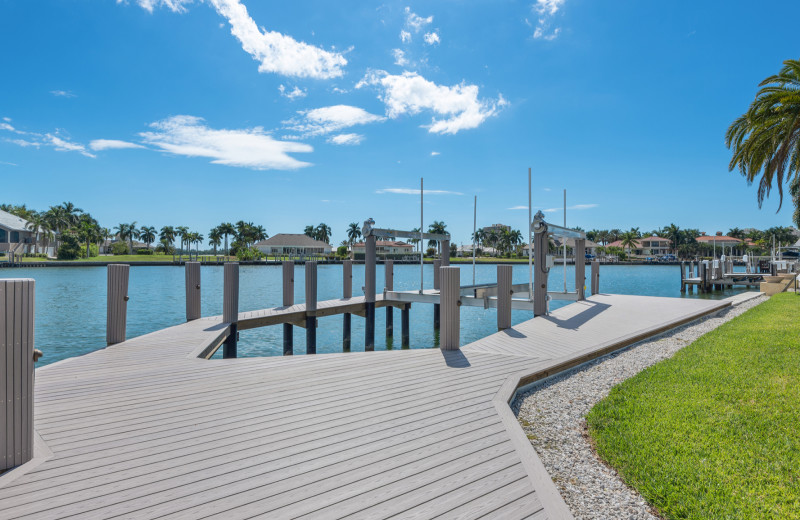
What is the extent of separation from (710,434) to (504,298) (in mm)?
5889

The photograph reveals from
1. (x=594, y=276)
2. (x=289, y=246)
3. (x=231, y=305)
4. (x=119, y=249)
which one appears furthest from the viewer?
(x=119, y=249)

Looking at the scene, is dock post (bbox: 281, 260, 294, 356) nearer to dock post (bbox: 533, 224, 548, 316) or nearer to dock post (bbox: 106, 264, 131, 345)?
dock post (bbox: 106, 264, 131, 345)

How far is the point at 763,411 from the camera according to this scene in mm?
4305

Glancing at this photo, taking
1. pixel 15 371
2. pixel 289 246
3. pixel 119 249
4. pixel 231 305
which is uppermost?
pixel 289 246

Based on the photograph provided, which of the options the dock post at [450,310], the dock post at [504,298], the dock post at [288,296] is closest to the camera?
the dock post at [450,310]

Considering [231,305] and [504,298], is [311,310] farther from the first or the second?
[504,298]

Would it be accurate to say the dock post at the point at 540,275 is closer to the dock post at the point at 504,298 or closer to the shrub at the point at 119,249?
the dock post at the point at 504,298

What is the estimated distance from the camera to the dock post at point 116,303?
7426 millimetres

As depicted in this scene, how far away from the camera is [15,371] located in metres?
3.09

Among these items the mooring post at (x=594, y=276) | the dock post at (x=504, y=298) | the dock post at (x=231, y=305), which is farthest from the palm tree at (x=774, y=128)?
the dock post at (x=231, y=305)

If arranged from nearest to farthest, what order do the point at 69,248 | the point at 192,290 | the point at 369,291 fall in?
the point at 192,290 < the point at 369,291 < the point at 69,248

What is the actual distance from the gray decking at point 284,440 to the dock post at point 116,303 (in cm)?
118

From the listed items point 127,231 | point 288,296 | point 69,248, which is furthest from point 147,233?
point 288,296

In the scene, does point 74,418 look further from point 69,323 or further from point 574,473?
point 69,323
